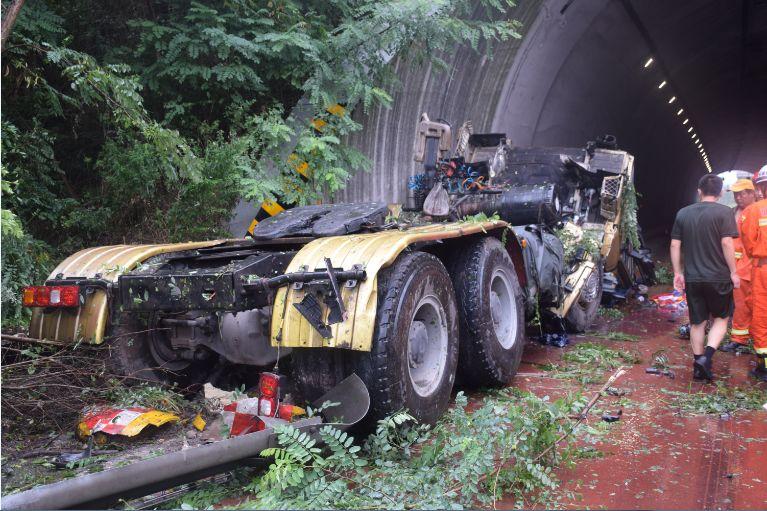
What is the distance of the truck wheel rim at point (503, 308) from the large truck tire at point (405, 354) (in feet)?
3.09

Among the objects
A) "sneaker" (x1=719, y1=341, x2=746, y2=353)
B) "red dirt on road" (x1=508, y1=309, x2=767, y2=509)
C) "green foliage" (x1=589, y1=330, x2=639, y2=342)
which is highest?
"sneaker" (x1=719, y1=341, x2=746, y2=353)

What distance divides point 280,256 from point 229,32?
168 inches

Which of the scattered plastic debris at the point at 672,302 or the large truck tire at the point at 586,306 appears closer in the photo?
the large truck tire at the point at 586,306

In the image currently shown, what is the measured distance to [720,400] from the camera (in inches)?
182

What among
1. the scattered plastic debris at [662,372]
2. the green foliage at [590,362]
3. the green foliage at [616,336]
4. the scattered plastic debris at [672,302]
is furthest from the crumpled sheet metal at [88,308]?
the scattered plastic debris at [672,302]

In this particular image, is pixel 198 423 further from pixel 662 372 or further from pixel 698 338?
pixel 698 338

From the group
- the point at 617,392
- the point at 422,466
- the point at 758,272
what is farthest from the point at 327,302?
the point at 758,272

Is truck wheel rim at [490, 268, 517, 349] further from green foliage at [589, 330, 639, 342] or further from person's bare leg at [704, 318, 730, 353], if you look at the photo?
green foliage at [589, 330, 639, 342]

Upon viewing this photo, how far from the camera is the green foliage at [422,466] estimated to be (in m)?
2.85

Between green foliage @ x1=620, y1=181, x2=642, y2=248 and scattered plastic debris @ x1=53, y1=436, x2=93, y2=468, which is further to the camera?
green foliage @ x1=620, y1=181, x2=642, y2=248

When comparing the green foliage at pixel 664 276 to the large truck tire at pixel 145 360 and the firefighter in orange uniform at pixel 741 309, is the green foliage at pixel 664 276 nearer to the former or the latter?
the firefighter in orange uniform at pixel 741 309

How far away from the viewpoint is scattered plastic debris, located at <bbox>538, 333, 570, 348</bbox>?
6.66 metres

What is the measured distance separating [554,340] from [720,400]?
7.27 ft

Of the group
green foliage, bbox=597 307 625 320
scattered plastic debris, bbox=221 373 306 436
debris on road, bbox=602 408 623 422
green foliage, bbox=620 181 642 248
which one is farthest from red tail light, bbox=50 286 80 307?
green foliage, bbox=620 181 642 248
